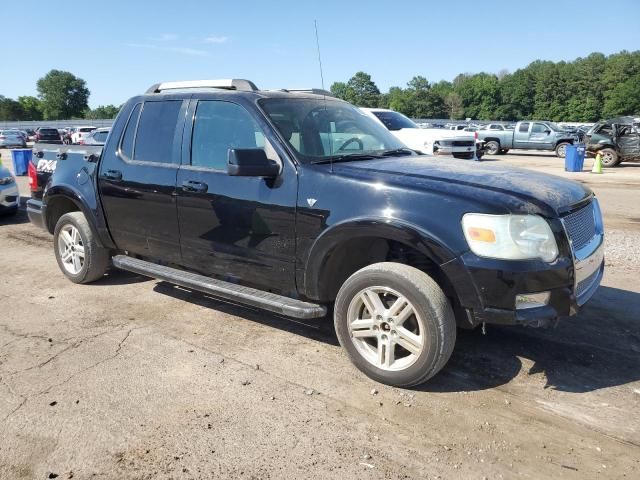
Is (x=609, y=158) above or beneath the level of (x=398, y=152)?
beneath

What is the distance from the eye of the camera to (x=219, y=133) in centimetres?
428

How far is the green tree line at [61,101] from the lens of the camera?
127 metres

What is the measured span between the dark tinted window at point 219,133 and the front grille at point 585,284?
7.70 ft

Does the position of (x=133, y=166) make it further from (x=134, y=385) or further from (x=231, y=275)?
(x=134, y=385)

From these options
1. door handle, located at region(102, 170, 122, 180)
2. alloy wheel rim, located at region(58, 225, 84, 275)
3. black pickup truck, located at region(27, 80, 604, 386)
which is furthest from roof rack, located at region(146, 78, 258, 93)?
alloy wheel rim, located at region(58, 225, 84, 275)

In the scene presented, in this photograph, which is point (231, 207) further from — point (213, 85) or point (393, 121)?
point (393, 121)

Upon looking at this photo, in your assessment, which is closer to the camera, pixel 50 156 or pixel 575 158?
pixel 50 156

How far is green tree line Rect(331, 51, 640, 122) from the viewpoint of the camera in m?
96.7

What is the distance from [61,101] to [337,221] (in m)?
154

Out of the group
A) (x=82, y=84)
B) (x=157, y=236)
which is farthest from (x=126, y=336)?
(x=82, y=84)

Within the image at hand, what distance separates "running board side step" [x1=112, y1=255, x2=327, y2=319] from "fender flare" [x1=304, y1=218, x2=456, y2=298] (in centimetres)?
13

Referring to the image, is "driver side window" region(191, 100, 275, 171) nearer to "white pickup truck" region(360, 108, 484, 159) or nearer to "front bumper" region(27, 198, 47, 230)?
"front bumper" region(27, 198, 47, 230)

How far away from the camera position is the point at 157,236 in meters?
4.66

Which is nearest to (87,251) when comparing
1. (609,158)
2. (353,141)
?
(353,141)
